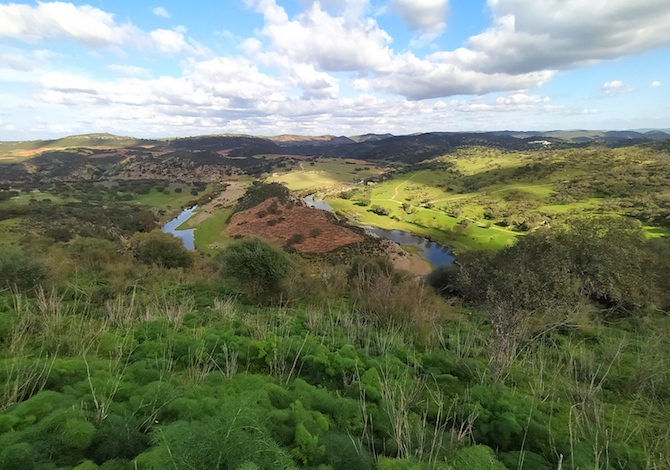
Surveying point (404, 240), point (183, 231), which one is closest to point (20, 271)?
point (183, 231)

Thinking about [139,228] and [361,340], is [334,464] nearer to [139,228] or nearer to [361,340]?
[361,340]

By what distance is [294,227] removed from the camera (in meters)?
55.8

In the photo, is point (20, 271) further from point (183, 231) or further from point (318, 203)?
point (318, 203)

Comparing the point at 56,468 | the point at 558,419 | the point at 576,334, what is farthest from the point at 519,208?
the point at 56,468

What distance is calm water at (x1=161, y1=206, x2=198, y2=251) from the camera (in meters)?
51.4

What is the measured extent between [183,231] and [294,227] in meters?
20.4

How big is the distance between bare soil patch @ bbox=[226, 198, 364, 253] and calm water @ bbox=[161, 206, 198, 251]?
6.35 metres

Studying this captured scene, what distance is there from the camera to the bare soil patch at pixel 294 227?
161ft

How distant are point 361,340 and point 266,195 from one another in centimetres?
6808

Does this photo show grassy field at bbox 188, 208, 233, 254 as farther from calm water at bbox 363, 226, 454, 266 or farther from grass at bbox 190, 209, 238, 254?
calm water at bbox 363, 226, 454, 266

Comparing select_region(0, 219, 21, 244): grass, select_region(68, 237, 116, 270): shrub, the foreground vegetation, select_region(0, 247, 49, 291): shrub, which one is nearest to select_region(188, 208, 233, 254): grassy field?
select_region(68, 237, 116, 270): shrub

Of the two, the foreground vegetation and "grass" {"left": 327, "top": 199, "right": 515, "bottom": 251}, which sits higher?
the foreground vegetation

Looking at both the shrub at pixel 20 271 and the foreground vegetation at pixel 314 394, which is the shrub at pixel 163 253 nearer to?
the shrub at pixel 20 271

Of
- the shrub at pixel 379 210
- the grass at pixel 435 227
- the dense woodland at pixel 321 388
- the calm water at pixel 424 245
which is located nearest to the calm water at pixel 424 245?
the calm water at pixel 424 245
